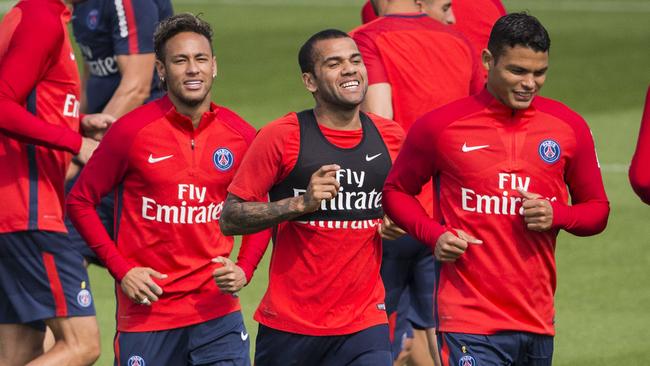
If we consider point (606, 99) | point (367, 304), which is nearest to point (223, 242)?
point (367, 304)

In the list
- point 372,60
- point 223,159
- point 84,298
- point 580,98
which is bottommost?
point 580,98

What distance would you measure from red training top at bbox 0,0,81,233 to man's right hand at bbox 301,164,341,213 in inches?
70.3

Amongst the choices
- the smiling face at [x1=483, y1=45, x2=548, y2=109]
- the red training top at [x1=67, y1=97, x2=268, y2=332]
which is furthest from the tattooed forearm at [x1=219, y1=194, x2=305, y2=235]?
the smiling face at [x1=483, y1=45, x2=548, y2=109]

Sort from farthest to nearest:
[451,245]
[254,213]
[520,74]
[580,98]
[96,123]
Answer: [580,98] < [96,123] < [254,213] < [520,74] < [451,245]

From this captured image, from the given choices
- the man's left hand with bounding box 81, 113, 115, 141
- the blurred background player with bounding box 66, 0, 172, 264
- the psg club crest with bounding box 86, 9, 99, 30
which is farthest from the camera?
the psg club crest with bounding box 86, 9, 99, 30

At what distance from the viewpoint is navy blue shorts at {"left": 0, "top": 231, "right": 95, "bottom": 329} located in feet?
26.6

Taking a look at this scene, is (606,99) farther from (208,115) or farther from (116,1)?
(208,115)

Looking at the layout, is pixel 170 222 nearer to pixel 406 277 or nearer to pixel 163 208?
pixel 163 208

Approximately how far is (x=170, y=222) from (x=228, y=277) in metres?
0.44

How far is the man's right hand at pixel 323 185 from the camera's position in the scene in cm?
663

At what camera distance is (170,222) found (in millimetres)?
7434

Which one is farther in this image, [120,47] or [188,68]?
[120,47]

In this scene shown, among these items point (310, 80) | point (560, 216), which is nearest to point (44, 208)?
point (310, 80)

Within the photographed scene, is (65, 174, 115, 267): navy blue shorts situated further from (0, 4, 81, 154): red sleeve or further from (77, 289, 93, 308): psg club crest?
(0, 4, 81, 154): red sleeve
